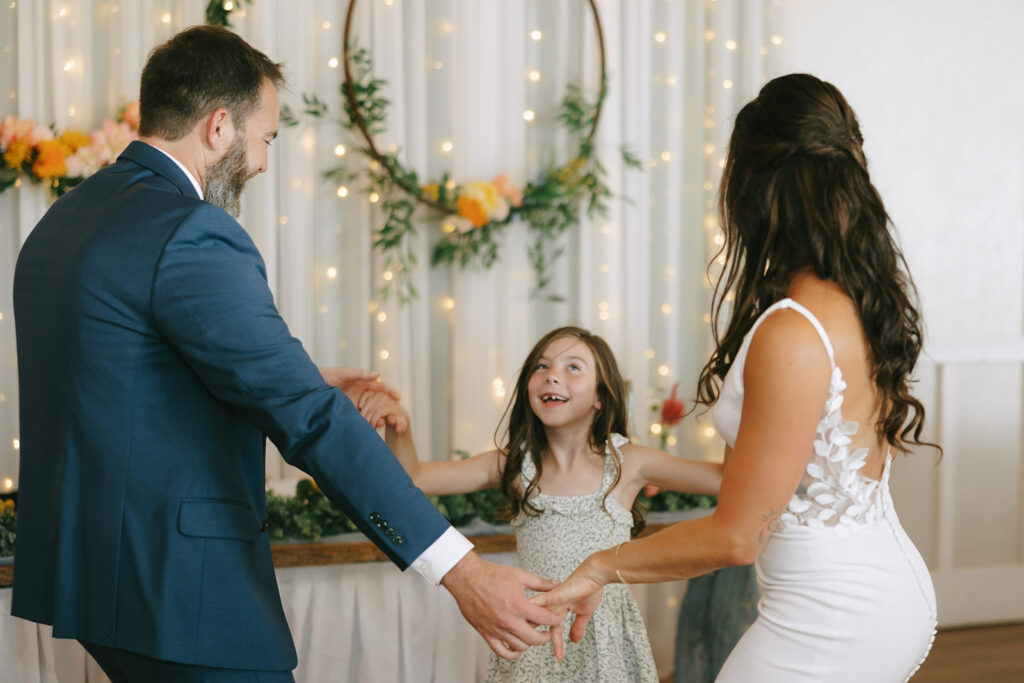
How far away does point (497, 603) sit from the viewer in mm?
1567

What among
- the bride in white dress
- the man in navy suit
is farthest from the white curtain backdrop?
the bride in white dress

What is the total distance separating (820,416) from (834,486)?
15cm

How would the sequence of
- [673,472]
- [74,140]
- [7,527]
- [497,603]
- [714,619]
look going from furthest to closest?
[74,140] < [714,619] < [7,527] < [673,472] < [497,603]

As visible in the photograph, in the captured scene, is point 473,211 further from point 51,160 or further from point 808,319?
point 808,319

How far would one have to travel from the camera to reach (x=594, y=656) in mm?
1999

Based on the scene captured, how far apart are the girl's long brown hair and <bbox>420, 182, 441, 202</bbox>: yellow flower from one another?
105cm

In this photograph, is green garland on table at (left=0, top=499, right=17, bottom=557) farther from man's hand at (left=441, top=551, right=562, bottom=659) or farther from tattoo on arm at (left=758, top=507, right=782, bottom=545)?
tattoo on arm at (left=758, top=507, right=782, bottom=545)

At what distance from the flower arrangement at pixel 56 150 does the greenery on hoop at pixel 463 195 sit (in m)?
0.53

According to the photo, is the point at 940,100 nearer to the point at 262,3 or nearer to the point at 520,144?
the point at 520,144

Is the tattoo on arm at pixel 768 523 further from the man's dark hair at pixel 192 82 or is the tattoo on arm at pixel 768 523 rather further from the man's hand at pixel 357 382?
the man's dark hair at pixel 192 82

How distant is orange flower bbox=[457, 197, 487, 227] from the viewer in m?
3.05

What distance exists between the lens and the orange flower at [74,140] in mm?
2889

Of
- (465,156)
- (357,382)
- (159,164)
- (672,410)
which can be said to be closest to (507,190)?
(465,156)

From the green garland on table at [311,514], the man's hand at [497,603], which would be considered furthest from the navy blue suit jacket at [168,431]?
the green garland on table at [311,514]
